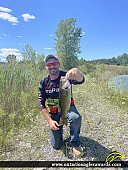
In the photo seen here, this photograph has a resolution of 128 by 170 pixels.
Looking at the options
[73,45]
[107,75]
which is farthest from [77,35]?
[107,75]

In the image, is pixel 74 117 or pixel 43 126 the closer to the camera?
pixel 74 117

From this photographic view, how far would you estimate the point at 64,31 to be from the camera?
122ft

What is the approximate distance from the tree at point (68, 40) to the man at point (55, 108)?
31510mm

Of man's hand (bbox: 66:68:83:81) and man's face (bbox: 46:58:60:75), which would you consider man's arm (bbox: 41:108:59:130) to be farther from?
man's hand (bbox: 66:68:83:81)

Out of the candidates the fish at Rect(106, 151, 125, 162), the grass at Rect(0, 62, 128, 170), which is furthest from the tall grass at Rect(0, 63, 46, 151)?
the fish at Rect(106, 151, 125, 162)

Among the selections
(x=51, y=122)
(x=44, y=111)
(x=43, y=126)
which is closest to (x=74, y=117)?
(x=51, y=122)

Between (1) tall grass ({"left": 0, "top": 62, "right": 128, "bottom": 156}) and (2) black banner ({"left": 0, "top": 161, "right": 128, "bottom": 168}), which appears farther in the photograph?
(1) tall grass ({"left": 0, "top": 62, "right": 128, "bottom": 156})

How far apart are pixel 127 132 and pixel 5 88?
2961 mm

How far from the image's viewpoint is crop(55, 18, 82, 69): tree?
3603 centimetres

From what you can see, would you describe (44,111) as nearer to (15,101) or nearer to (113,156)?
(113,156)

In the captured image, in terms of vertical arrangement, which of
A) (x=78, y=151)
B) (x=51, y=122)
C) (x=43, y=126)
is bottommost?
(x=78, y=151)

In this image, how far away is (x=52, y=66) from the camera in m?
3.32

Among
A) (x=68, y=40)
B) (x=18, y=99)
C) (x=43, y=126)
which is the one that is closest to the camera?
(x=43, y=126)

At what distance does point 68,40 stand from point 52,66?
115ft
